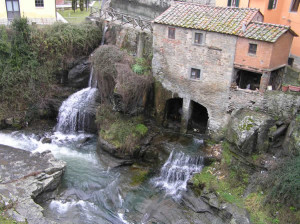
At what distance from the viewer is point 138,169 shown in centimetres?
2038

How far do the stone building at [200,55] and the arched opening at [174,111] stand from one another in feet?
1.55

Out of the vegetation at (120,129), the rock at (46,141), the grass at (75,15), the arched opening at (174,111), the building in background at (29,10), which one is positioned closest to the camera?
the vegetation at (120,129)

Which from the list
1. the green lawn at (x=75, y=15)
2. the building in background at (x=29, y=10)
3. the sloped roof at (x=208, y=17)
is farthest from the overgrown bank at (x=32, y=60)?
the sloped roof at (x=208, y=17)

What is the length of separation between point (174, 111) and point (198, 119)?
6.12 ft

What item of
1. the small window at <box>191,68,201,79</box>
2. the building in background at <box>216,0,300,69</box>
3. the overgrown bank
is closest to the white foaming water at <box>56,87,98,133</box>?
the overgrown bank

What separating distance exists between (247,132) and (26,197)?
39.8ft

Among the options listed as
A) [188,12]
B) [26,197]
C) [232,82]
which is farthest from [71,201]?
[188,12]

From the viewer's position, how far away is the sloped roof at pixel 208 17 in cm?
1939

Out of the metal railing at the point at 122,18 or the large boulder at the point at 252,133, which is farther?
the metal railing at the point at 122,18

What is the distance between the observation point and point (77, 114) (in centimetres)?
2433

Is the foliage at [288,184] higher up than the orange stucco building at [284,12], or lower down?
lower down

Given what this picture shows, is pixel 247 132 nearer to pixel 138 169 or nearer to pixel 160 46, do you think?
pixel 138 169

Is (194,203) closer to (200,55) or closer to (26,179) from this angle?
(200,55)

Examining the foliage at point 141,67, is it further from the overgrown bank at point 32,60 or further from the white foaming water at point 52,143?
the white foaming water at point 52,143
